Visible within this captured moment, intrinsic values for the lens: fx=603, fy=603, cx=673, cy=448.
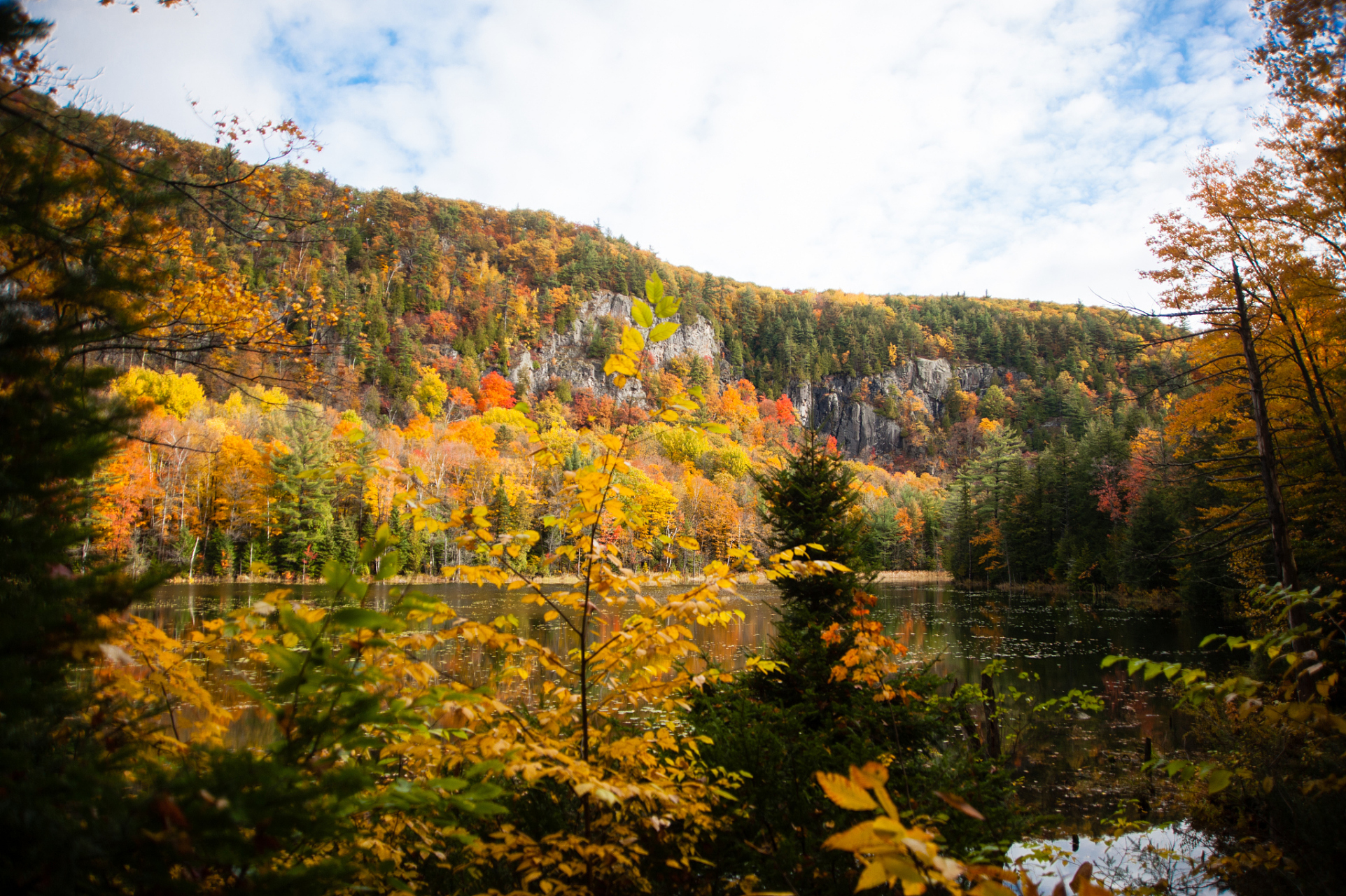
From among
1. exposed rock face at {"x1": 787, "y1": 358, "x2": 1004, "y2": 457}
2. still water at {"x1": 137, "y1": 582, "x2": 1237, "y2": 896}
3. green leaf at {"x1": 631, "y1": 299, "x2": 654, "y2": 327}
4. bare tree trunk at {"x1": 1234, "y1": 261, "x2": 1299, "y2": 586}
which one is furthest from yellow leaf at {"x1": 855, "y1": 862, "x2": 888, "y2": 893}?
exposed rock face at {"x1": 787, "y1": 358, "x2": 1004, "y2": 457}

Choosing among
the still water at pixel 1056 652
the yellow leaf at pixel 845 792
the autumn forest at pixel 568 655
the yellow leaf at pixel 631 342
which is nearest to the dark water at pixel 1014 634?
the still water at pixel 1056 652

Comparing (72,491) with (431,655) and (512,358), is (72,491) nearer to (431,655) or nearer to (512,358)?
(431,655)

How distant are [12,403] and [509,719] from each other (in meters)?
1.81

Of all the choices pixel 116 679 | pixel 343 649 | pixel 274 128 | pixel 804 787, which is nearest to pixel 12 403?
pixel 116 679

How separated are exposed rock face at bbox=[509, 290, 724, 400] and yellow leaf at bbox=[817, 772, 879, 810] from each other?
Answer: 9579 cm

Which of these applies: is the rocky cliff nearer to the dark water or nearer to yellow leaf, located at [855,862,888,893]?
the dark water

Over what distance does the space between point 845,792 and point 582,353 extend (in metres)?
119

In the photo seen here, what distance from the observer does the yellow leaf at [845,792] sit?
2.85 ft

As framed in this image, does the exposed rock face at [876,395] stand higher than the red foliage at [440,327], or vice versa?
the red foliage at [440,327]

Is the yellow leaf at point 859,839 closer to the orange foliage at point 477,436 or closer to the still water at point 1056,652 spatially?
the still water at point 1056,652

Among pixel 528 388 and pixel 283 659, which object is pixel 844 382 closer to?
pixel 528 388

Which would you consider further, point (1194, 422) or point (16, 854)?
point (1194, 422)

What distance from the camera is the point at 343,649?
4.91ft

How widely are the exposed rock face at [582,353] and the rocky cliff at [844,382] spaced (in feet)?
0.49
